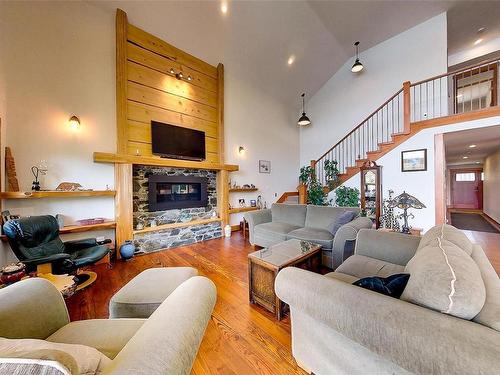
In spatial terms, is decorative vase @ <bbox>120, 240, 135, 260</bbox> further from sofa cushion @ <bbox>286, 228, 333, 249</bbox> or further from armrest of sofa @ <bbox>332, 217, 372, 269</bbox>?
armrest of sofa @ <bbox>332, 217, 372, 269</bbox>

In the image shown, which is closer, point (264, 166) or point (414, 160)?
point (414, 160)

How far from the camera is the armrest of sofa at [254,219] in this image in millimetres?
3717

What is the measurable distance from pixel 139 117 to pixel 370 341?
4.21m

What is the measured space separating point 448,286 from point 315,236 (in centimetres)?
215

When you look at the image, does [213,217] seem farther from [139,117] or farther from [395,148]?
[395,148]

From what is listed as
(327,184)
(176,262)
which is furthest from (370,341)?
(327,184)

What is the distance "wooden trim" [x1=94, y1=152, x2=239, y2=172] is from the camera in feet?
10.1

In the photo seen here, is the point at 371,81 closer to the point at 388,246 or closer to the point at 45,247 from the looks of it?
the point at 388,246

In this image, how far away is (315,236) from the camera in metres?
2.90

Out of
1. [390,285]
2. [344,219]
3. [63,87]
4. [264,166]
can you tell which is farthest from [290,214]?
[63,87]

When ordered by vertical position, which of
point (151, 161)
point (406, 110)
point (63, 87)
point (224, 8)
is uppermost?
point (224, 8)

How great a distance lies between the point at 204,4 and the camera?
354cm

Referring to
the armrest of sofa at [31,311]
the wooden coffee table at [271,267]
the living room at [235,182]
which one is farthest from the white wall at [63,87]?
the wooden coffee table at [271,267]

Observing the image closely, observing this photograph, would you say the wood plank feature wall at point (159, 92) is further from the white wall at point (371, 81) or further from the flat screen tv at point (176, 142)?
the white wall at point (371, 81)
